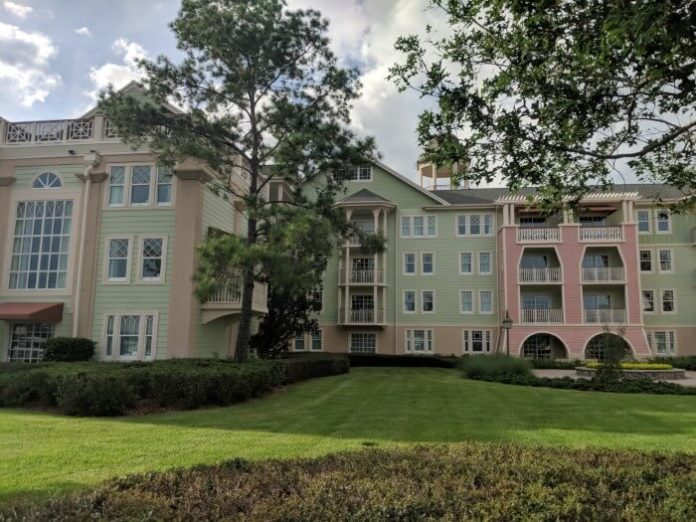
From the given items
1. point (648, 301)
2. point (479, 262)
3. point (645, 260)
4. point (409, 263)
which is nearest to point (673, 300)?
point (648, 301)

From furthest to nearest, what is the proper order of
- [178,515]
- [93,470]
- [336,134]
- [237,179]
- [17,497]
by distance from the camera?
[237,179] < [336,134] < [93,470] < [17,497] < [178,515]

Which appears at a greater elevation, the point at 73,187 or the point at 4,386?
the point at 73,187

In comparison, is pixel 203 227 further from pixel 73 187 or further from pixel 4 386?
pixel 4 386

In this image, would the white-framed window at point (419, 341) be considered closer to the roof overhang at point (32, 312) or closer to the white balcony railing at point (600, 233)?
the white balcony railing at point (600, 233)

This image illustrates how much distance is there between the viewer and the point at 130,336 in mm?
17250

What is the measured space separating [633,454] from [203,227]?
1501 cm

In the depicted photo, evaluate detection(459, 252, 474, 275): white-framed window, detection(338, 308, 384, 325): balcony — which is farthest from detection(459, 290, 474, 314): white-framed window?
detection(338, 308, 384, 325): balcony

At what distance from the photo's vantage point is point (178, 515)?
3.41 m

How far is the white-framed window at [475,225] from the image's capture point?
32.8 metres

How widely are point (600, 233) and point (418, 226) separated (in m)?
10.5

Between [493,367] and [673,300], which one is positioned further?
[673,300]

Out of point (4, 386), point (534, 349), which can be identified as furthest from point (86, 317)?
point (534, 349)

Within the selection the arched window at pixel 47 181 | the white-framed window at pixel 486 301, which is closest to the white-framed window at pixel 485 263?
the white-framed window at pixel 486 301

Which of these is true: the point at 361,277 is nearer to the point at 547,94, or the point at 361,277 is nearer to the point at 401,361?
the point at 401,361
